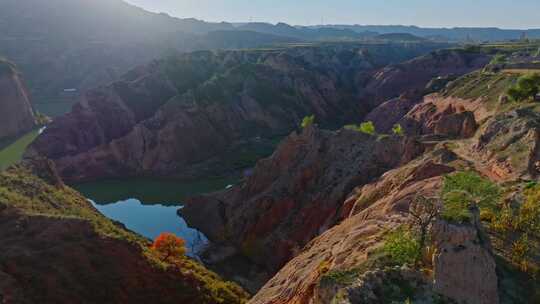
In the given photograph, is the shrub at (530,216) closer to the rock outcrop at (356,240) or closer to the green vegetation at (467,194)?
the green vegetation at (467,194)

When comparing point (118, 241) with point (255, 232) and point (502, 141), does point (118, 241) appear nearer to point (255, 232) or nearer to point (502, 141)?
point (255, 232)

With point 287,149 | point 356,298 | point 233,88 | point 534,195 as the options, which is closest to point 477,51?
point 233,88

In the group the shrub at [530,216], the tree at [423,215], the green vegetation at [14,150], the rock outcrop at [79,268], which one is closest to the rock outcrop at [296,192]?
the rock outcrop at [79,268]

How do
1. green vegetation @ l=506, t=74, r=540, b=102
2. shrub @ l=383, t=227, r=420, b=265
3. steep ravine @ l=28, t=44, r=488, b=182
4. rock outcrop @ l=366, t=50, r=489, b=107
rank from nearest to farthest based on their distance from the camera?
shrub @ l=383, t=227, r=420, b=265, green vegetation @ l=506, t=74, r=540, b=102, steep ravine @ l=28, t=44, r=488, b=182, rock outcrop @ l=366, t=50, r=489, b=107

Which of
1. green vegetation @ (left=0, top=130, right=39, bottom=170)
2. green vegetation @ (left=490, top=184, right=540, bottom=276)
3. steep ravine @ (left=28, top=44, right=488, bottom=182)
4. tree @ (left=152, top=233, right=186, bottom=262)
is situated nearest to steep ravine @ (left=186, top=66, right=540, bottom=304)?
green vegetation @ (left=490, top=184, right=540, bottom=276)

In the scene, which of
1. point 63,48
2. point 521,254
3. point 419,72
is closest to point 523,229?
point 521,254

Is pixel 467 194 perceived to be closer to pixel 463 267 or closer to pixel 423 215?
pixel 423 215

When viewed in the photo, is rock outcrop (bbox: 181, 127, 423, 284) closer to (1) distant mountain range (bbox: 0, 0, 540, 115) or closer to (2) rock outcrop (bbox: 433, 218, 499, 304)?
(2) rock outcrop (bbox: 433, 218, 499, 304)
